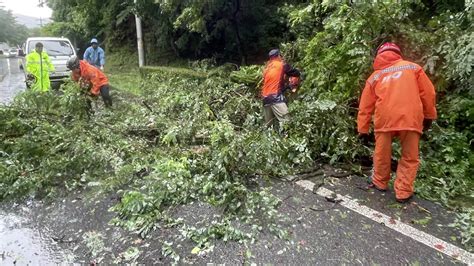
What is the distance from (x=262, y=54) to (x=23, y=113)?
26.5ft

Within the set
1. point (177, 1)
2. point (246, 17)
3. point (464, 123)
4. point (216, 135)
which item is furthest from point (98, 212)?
point (246, 17)

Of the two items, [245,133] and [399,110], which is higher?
[399,110]

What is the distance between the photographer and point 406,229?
11.7ft

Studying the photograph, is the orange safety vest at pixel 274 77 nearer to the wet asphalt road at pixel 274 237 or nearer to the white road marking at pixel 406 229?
the wet asphalt road at pixel 274 237

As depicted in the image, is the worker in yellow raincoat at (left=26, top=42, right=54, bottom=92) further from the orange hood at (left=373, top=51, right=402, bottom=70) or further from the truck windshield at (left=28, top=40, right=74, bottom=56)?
the orange hood at (left=373, top=51, right=402, bottom=70)

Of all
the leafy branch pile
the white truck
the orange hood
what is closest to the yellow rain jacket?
the leafy branch pile

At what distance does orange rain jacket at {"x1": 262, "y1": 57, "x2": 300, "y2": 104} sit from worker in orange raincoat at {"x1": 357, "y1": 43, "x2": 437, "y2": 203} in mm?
1954

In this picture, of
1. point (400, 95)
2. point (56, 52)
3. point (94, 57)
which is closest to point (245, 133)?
point (400, 95)

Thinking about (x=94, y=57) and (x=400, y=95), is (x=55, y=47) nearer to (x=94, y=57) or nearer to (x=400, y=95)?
(x=94, y=57)

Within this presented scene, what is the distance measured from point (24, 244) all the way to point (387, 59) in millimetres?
4133

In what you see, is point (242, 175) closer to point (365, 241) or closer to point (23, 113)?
point (365, 241)

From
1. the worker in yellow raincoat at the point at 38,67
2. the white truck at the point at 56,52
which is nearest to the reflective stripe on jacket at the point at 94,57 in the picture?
the white truck at the point at 56,52

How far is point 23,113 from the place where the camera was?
20.9 feet

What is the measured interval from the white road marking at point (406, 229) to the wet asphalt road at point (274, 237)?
0.07 metres
